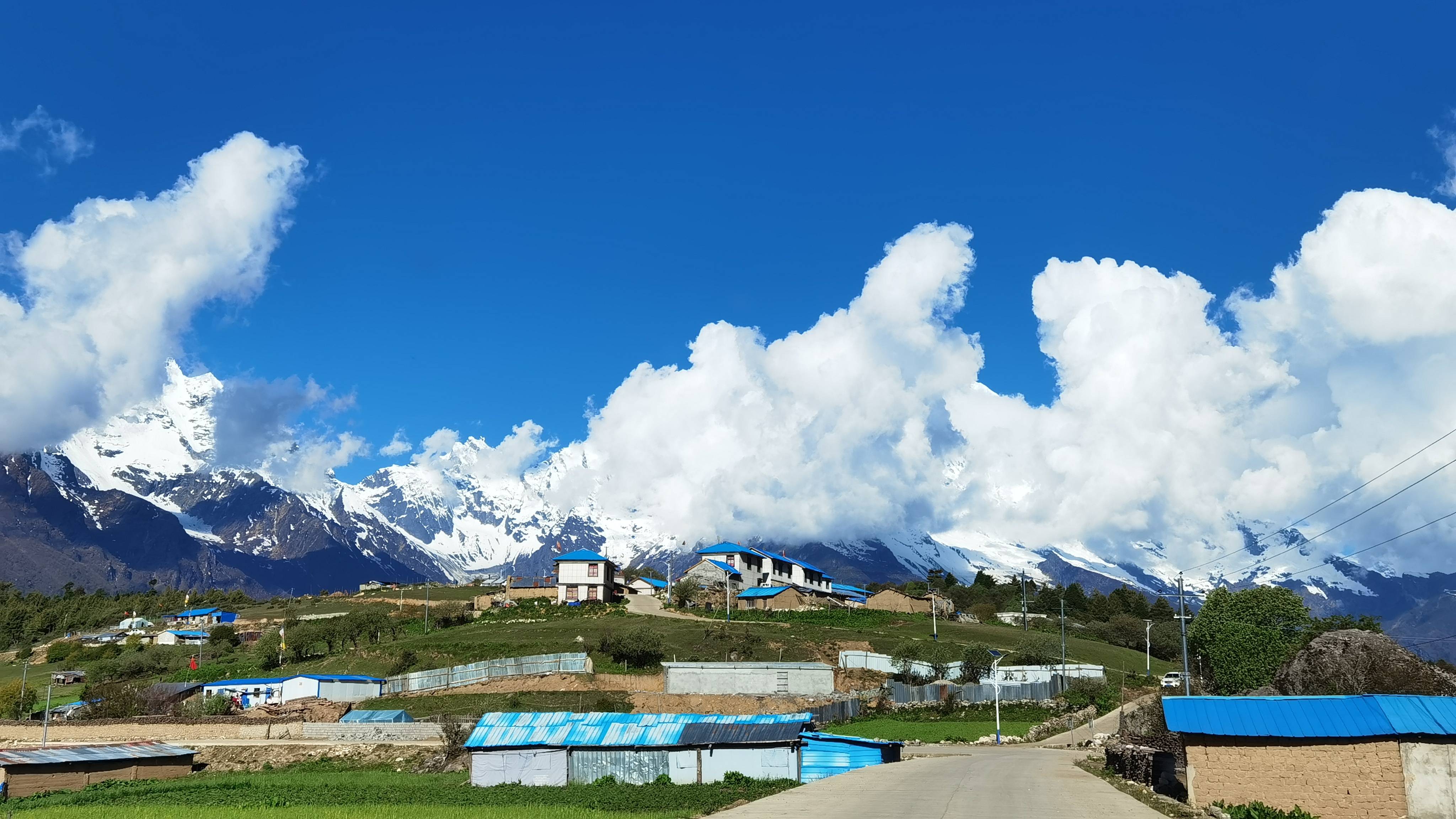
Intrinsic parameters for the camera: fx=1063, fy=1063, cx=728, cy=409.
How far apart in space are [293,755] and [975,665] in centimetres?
4971

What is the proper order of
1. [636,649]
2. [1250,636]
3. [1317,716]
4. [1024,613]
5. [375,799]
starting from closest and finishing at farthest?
[1317,716]
[375,799]
[1250,636]
[636,649]
[1024,613]

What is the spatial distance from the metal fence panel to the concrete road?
34.9 m

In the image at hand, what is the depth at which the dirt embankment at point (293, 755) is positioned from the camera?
5734 cm

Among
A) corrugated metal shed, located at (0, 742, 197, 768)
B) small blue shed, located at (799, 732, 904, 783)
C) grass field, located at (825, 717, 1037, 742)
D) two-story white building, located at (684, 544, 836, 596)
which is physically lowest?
grass field, located at (825, 717, 1037, 742)

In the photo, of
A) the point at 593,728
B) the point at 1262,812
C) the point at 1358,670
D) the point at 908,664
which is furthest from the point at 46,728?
the point at 1358,670

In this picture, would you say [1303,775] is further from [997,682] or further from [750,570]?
[750,570]

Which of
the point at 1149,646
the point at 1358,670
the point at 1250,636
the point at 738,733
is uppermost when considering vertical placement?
the point at 1250,636

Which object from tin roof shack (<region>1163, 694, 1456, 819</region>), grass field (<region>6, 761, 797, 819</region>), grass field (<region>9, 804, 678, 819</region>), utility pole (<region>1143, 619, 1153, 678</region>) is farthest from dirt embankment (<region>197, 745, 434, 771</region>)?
utility pole (<region>1143, 619, 1153, 678</region>)

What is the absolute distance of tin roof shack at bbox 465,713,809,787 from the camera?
143ft

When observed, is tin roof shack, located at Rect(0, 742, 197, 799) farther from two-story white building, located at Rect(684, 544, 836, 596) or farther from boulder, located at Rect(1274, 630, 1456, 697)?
two-story white building, located at Rect(684, 544, 836, 596)

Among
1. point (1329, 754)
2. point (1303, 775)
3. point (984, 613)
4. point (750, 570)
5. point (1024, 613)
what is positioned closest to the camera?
point (1329, 754)

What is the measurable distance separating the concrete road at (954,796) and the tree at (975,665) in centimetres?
3720

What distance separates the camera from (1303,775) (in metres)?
30.4

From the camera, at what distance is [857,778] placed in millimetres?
39625
